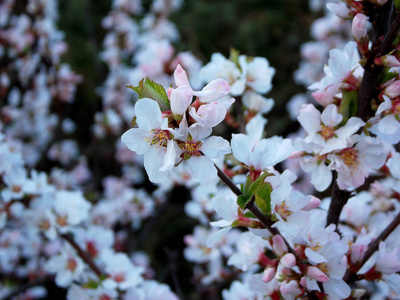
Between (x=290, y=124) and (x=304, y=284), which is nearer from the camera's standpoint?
(x=304, y=284)

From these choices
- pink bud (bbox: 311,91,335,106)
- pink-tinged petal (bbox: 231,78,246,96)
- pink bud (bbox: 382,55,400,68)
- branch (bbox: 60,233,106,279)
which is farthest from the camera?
branch (bbox: 60,233,106,279)

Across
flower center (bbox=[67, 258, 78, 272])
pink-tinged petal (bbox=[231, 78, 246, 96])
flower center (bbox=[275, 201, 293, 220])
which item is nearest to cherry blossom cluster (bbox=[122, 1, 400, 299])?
flower center (bbox=[275, 201, 293, 220])

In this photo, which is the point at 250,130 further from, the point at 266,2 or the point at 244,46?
the point at 266,2

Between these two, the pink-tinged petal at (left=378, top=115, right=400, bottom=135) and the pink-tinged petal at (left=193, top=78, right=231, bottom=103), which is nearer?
the pink-tinged petal at (left=193, top=78, right=231, bottom=103)

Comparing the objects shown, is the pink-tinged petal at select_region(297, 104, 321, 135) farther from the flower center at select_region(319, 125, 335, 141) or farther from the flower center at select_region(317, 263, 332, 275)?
the flower center at select_region(317, 263, 332, 275)

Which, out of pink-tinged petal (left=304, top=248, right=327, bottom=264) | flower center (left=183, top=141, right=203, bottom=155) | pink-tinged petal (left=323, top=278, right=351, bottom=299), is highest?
flower center (left=183, top=141, right=203, bottom=155)

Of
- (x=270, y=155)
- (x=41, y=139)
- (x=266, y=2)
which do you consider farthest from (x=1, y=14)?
(x=266, y=2)
